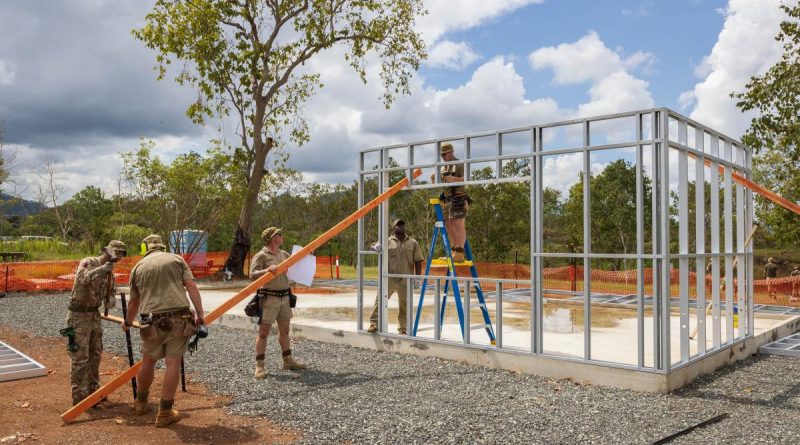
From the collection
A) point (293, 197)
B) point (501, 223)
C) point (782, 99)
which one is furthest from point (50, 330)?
point (293, 197)

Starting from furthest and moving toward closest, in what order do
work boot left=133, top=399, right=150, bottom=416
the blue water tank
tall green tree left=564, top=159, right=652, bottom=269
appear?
tall green tree left=564, top=159, right=652, bottom=269 < the blue water tank < work boot left=133, top=399, right=150, bottom=416

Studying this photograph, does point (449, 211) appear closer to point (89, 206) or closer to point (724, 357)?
point (724, 357)

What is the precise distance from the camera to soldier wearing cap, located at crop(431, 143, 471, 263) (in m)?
8.50

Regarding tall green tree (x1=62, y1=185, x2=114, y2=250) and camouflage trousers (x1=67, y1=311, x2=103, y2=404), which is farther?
tall green tree (x1=62, y1=185, x2=114, y2=250)

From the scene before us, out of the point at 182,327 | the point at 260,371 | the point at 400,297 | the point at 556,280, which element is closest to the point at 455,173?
the point at 400,297

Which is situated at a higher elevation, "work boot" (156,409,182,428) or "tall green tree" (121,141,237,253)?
"tall green tree" (121,141,237,253)

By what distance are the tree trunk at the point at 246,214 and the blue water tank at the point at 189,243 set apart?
6.14 feet

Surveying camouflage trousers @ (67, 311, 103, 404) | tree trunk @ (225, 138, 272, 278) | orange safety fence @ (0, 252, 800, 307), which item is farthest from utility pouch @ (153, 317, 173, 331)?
tree trunk @ (225, 138, 272, 278)

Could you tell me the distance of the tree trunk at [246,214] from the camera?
997 inches

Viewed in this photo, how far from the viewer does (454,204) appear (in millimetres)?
8531

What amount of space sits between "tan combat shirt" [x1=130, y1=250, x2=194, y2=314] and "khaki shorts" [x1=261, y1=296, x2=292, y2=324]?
1.68 meters

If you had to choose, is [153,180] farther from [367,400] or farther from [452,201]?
[367,400]

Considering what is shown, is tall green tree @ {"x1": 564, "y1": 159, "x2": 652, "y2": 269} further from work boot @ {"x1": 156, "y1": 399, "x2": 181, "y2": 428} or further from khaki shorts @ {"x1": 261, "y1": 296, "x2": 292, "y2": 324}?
work boot @ {"x1": 156, "y1": 399, "x2": 181, "y2": 428}

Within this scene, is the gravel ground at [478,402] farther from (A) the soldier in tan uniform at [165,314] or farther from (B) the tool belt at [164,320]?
(B) the tool belt at [164,320]
